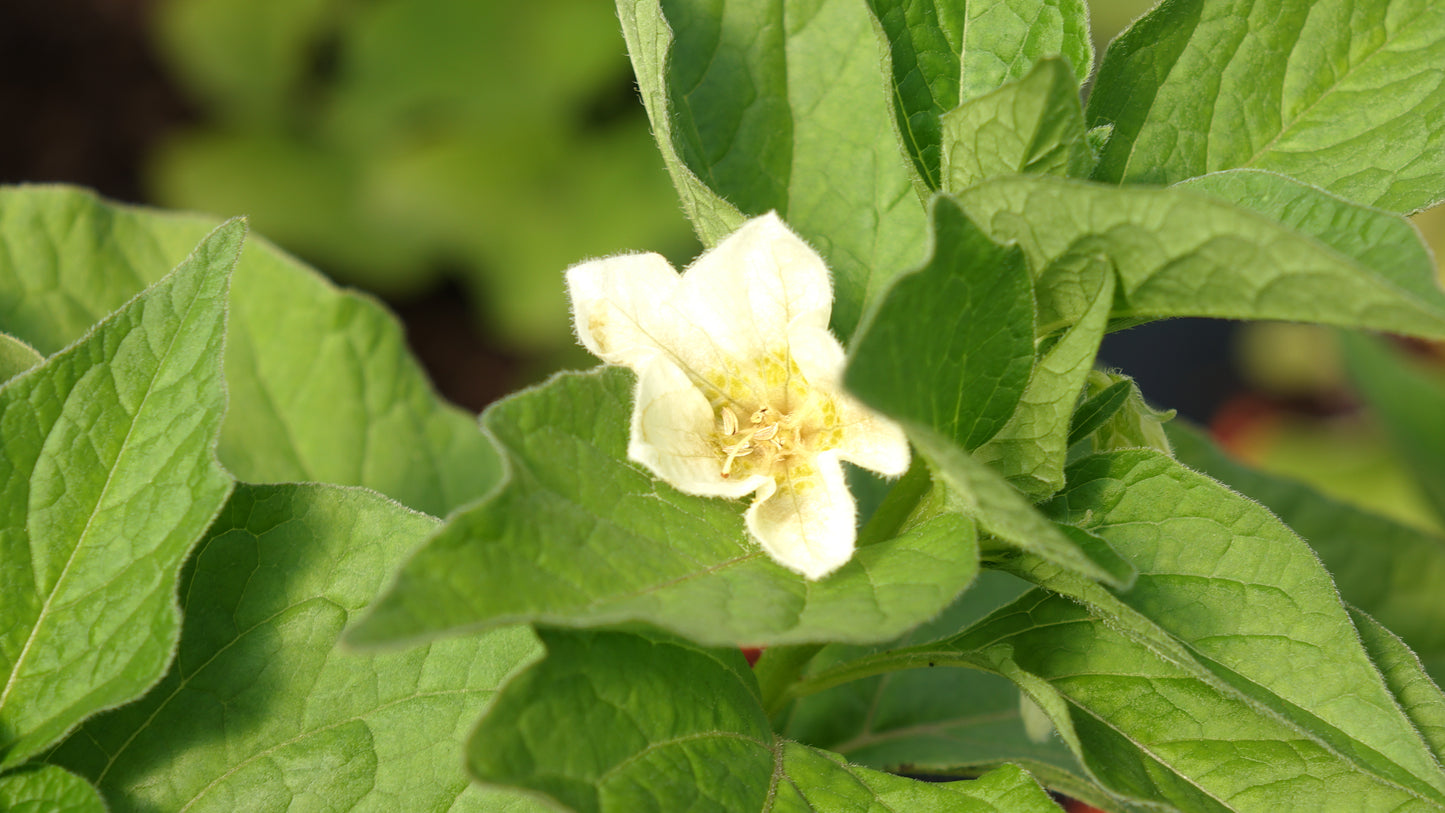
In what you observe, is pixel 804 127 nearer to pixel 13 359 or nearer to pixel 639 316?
pixel 639 316

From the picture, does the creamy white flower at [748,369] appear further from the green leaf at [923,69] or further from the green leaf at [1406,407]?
the green leaf at [1406,407]

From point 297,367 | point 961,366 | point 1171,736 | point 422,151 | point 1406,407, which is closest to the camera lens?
point 961,366

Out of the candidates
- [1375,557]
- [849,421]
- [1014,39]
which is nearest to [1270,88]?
[1014,39]

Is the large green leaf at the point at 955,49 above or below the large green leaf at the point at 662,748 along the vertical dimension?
above

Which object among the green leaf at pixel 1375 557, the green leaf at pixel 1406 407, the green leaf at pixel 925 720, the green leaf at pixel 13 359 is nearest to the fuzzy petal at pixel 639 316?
the green leaf at pixel 13 359

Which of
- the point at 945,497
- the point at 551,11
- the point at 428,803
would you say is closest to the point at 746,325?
the point at 945,497

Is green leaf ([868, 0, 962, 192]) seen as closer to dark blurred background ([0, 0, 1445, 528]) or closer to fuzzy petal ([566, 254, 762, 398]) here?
fuzzy petal ([566, 254, 762, 398])
